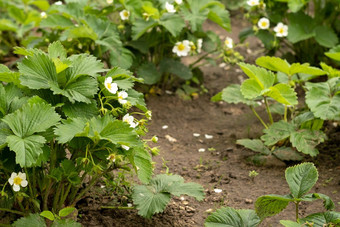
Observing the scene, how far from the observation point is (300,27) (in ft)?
12.8

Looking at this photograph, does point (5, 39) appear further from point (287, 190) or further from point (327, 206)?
point (327, 206)

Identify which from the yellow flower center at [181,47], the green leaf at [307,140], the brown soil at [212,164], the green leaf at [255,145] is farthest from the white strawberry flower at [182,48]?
the green leaf at [307,140]

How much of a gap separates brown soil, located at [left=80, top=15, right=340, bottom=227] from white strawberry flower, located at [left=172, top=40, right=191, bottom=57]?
0.38m

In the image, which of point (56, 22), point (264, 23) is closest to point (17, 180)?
point (56, 22)

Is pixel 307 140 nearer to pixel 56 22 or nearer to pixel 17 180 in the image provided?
pixel 17 180

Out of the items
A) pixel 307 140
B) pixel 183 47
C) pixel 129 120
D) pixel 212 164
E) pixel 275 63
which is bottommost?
pixel 212 164

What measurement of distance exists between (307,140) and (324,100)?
241 mm

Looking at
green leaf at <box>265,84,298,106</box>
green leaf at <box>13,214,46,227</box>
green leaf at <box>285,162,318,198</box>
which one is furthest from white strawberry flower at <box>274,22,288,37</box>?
green leaf at <box>13,214,46,227</box>

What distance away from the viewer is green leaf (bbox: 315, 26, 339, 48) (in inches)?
151

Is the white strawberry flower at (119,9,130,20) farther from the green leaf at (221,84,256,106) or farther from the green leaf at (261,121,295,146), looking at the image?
the green leaf at (261,121,295,146)

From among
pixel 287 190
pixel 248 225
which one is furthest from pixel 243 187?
pixel 248 225

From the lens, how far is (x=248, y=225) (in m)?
2.19

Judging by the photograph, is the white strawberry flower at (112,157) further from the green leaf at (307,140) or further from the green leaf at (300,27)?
the green leaf at (300,27)

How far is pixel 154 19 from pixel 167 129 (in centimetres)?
75
